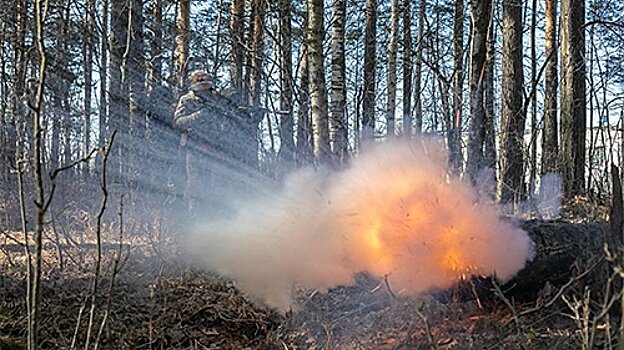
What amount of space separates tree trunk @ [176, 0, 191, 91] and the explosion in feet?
20.7

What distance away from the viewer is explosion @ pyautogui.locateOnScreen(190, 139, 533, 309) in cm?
416

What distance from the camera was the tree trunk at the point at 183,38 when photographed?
11960 mm

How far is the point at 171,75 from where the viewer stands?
1371cm

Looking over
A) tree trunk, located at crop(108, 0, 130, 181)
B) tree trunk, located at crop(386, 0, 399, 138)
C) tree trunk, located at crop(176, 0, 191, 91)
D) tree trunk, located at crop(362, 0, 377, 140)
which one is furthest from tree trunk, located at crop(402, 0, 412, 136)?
tree trunk, located at crop(108, 0, 130, 181)

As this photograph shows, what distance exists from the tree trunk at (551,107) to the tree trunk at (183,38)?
23.9ft

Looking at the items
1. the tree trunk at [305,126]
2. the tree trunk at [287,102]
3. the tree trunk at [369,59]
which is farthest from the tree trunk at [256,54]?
the tree trunk at [369,59]

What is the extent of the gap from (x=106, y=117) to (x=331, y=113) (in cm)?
436

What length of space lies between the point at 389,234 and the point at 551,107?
8.80m

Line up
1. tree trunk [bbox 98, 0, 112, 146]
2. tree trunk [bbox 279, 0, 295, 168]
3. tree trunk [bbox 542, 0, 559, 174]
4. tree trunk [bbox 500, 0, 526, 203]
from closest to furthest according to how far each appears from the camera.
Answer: tree trunk [bbox 500, 0, 526, 203] < tree trunk [bbox 98, 0, 112, 146] < tree trunk [bbox 542, 0, 559, 174] < tree trunk [bbox 279, 0, 295, 168]

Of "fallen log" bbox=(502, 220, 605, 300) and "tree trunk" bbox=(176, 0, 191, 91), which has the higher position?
"tree trunk" bbox=(176, 0, 191, 91)

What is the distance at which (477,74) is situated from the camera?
6.75 metres

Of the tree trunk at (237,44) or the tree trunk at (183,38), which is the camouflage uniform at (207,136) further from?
the tree trunk at (237,44)

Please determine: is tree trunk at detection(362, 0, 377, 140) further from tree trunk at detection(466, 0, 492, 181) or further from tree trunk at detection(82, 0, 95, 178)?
tree trunk at detection(466, 0, 492, 181)

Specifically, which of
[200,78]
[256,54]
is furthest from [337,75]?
[256,54]
